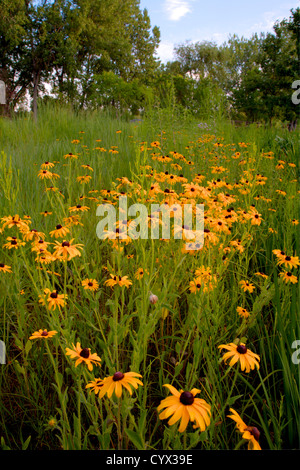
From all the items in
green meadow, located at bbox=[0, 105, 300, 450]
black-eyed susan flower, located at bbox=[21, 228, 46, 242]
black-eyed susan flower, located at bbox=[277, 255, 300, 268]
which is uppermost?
black-eyed susan flower, located at bbox=[21, 228, 46, 242]

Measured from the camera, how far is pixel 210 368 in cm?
103

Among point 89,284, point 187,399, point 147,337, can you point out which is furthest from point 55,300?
point 187,399

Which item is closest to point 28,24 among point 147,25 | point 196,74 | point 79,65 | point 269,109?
point 79,65

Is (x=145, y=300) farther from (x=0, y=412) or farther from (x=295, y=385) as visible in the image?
(x=0, y=412)

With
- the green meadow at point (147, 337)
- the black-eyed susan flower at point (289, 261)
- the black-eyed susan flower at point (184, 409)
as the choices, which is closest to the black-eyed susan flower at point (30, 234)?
the green meadow at point (147, 337)

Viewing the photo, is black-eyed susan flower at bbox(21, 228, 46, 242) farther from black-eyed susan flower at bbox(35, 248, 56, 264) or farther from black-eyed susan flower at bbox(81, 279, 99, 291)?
black-eyed susan flower at bbox(81, 279, 99, 291)

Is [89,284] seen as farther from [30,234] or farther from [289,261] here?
[289,261]

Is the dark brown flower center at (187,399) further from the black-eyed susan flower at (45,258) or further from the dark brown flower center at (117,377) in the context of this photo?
the black-eyed susan flower at (45,258)

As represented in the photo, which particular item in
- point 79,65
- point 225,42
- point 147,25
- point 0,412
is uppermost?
point 225,42

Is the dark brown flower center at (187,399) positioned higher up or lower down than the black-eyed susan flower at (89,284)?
lower down

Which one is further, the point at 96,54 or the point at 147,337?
the point at 96,54

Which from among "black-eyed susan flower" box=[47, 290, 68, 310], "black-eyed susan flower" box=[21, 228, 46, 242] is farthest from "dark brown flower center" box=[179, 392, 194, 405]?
"black-eyed susan flower" box=[21, 228, 46, 242]

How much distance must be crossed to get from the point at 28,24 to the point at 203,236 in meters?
23.2
